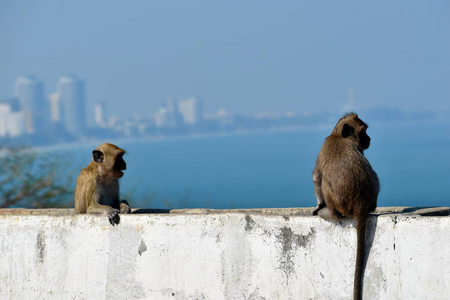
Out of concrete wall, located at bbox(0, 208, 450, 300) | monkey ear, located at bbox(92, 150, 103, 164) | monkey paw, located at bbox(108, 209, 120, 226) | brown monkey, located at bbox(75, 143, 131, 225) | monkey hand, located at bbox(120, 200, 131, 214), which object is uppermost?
monkey ear, located at bbox(92, 150, 103, 164)

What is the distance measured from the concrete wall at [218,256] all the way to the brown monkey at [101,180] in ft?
3.90

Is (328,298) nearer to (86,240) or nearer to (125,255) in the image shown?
(125,255)

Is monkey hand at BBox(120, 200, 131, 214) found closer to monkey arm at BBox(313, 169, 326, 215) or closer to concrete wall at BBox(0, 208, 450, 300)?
concrete wall at BBox(0, 208, 450, 300)

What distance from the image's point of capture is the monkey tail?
5.50 meters

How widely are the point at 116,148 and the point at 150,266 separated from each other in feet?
7.53

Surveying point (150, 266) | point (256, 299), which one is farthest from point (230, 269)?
point (150, 266)

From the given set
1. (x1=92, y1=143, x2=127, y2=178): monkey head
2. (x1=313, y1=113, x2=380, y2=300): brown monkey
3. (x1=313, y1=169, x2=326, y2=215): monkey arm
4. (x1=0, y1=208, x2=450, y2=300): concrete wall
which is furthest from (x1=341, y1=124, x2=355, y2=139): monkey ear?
(x1=92, y1=143, x2=127, y2=178): monkey head

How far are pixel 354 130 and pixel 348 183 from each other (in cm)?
90

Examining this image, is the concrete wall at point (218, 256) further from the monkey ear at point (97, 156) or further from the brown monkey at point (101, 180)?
the monkey ear at point (97, 156)

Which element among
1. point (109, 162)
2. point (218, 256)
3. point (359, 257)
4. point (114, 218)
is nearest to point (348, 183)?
point (359, 257)

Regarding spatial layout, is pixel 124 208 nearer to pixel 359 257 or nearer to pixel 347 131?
pixel 347 131

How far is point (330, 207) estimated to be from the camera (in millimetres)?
5848

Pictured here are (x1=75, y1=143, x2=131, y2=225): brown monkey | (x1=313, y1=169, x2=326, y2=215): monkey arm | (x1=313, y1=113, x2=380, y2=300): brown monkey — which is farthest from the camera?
(x1=75, y1=143, x2=131, y2=225): brown monkey

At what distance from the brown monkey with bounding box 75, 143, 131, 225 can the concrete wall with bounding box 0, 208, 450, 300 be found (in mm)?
1189
